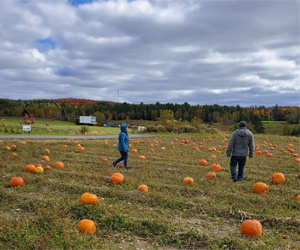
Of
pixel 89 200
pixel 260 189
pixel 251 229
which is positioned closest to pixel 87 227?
pixel 89 200

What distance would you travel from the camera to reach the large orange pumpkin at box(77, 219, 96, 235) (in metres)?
5.08

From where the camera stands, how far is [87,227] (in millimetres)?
5113

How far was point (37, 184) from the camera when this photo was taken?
8.12m

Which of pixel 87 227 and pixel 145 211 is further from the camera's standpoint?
pixel 145 211

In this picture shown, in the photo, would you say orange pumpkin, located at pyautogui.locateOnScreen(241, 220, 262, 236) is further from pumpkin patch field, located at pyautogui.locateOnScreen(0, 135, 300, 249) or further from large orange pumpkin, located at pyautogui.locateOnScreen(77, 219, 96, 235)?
large orange pumpkin, located at pyautogui.locateOnScreen(77, 219, 96, 235)

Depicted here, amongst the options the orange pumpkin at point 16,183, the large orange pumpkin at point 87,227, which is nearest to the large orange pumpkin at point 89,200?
the large orange pumpkin at point 87,227

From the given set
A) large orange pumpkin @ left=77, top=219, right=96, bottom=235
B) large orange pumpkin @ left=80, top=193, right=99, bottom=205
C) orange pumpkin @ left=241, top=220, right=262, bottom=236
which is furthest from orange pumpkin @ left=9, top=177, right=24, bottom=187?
orange pumpkin @ left=241, top=220, right=262, bottom=236

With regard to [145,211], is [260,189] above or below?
above

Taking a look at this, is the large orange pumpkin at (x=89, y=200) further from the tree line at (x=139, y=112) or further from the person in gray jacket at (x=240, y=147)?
the tree line at (x=139, y=112)

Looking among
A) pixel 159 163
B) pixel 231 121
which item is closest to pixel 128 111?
pixel 231 121

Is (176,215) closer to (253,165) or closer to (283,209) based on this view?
(283,209)

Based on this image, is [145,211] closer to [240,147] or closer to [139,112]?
[240,147]

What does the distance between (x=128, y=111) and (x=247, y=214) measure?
104 metres

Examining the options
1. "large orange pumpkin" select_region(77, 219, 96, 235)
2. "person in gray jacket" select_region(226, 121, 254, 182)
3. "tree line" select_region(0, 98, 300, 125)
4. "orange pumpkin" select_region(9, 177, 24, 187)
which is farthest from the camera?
"tree line" select_region(0, 98, 300, 125)
